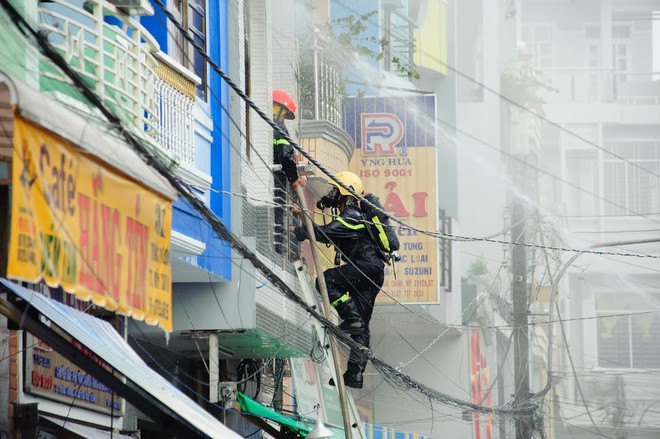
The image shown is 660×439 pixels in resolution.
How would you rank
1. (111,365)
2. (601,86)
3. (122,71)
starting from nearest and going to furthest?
1. (111,365)
2. (122,71)
3. (601,86)

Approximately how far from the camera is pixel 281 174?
46.8 feet

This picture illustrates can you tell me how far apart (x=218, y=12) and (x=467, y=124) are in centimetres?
2885

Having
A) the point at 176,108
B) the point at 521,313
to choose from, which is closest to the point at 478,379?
the point at 521,313

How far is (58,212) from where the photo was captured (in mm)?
7297

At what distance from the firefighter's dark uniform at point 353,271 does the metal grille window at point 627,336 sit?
158 ft

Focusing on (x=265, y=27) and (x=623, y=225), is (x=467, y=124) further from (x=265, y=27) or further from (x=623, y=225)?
(x=265, y=27)

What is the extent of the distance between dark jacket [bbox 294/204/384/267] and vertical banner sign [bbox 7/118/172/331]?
497cm

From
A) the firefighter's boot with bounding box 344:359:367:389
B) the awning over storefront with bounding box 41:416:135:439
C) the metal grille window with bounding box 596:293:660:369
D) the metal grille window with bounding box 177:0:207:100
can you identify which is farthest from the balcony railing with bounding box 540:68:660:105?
the awning over storefront with bounding box 41:416:135:439

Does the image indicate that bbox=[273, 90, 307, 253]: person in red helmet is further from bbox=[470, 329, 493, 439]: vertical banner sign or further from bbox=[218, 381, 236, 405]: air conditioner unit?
bbox=[470, 329, 493, 439]: vertical banner sign

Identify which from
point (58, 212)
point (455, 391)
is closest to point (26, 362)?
point (58, 212)

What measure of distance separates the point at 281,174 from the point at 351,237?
0.93 metres

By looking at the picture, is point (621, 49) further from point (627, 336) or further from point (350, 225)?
point (350, 225)

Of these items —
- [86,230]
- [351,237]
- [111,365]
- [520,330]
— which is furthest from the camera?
[520,330]

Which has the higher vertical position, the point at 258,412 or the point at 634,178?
the point at 634,178
